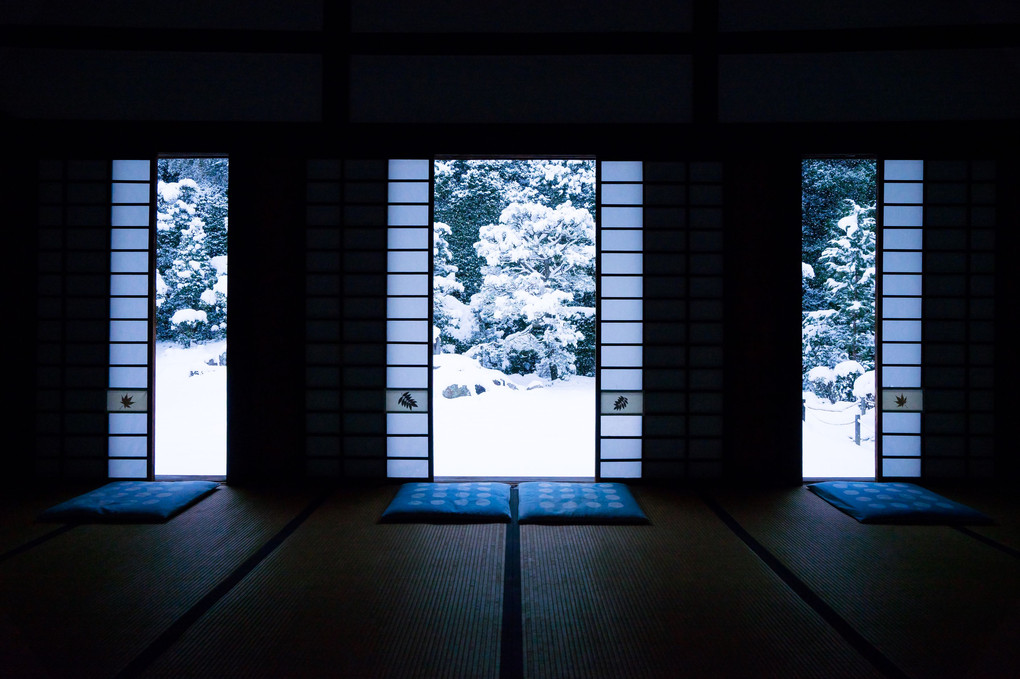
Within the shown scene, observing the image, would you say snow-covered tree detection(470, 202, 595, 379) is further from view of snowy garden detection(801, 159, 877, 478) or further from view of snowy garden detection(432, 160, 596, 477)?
view of snowy garden detection(801, 159, 877, 478)

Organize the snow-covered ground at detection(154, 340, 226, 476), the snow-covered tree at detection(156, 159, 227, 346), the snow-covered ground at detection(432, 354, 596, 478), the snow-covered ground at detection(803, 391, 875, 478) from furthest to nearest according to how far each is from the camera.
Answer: the snow-covered tree at detection(156, 159, 227, 346) < the snow-covered ground at detection(432, 354, 596, 478) < the snow-covered ground at detection(154, 340, 226, 476) < the snow-covered ground at detection(803, 391, 875, 478)

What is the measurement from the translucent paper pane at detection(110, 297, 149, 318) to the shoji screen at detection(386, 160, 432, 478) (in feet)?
5.60

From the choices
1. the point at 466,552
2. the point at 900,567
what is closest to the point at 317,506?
the point at 466,552

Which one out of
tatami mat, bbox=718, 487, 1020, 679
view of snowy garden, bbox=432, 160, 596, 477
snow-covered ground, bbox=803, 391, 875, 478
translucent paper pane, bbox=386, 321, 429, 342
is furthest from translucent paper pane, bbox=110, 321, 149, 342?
view of snowy garden, bbox=432, 160, 596, 477

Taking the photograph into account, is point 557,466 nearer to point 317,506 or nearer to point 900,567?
point 317,506

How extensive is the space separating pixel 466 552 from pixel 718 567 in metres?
1.15

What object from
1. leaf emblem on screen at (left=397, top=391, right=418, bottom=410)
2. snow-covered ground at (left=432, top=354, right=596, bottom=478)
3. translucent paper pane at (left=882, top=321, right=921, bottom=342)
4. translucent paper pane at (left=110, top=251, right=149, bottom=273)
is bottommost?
snow-covered ground at (left=432, top=354, right=596, bottom=478)

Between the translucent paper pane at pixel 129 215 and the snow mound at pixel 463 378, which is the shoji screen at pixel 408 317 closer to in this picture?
the translucent paper pane at pixel 129 215

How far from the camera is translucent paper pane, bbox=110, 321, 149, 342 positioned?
14.0 ft

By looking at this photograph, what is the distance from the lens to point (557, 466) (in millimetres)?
6848

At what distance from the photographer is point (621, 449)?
424cm

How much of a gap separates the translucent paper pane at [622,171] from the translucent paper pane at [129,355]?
134 inches

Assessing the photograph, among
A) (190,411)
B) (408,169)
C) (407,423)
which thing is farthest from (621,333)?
(190,411)

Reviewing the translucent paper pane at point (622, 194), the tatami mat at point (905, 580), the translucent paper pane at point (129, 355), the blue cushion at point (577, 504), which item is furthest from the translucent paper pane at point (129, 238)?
the tatami mat at point (905, 580)
